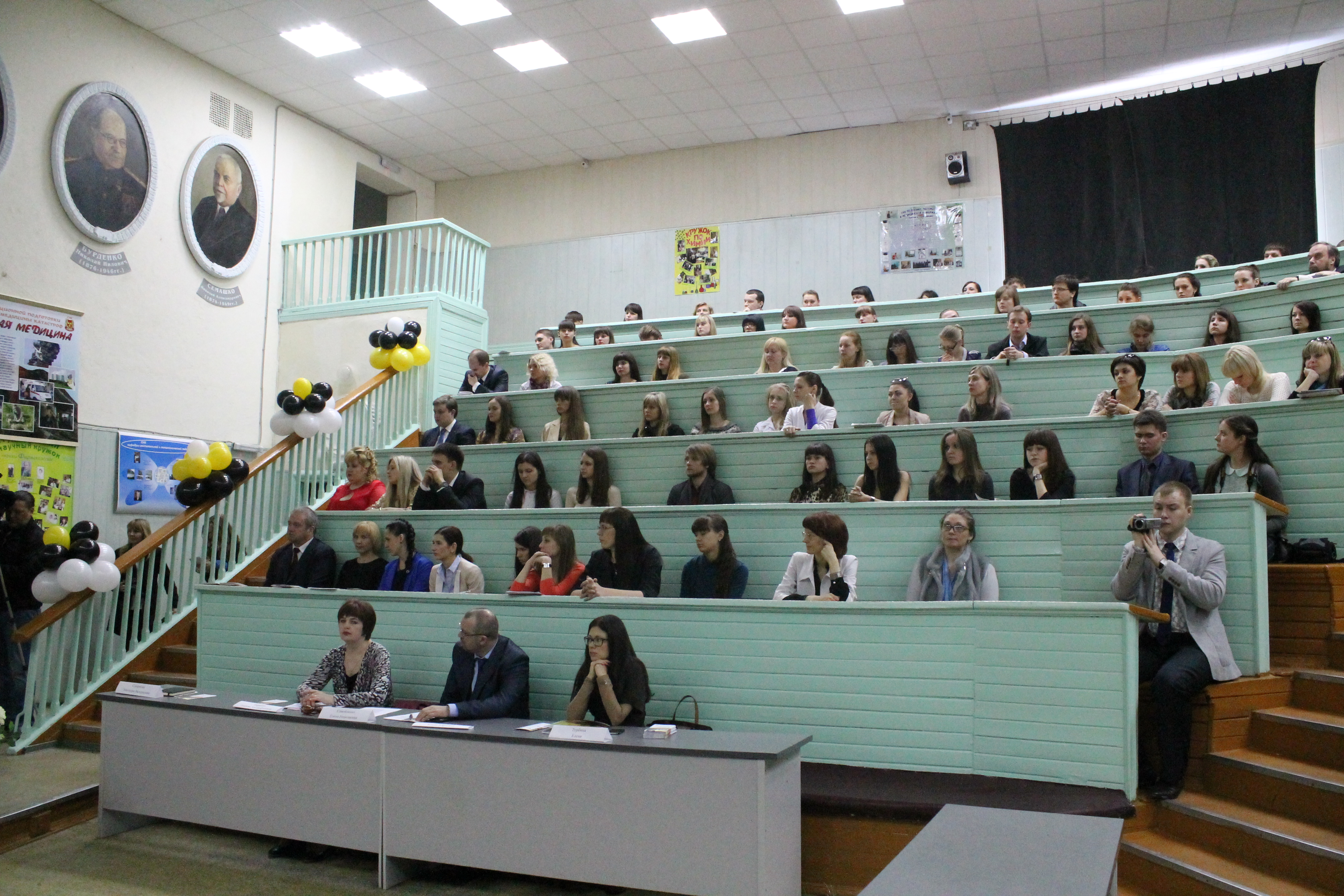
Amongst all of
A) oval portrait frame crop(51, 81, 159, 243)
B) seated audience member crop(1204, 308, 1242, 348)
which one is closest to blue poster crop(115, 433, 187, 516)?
oval portrait frame crop(51, 81, 159, 243)

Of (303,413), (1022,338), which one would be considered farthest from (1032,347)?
(303,413)

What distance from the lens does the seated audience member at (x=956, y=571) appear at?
13.9ft

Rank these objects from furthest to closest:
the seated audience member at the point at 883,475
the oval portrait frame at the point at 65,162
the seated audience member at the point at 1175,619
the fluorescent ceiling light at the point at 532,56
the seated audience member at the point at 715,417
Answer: the fluorescent ceiling light at the point at 532,56
the oval portrait frame at the point at 65,162
the seated audience member at the point at 715,417
the seated audience member at the point at 883,475
the seated audience member at the point at 1175,619

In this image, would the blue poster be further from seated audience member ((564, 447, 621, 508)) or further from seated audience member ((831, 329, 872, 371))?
seated audience member ((831, 329, 872, 371))

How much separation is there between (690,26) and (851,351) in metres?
3.81

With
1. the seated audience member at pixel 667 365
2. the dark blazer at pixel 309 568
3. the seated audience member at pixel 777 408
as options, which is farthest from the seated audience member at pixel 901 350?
the dark blazer at pixel 309 568

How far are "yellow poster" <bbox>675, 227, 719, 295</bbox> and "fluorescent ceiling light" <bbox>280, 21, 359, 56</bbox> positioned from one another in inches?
161

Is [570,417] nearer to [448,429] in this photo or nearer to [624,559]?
[448,429]

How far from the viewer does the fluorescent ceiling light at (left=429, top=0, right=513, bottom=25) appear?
8.53 meters

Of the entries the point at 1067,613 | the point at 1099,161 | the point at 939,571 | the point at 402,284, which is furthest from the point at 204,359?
the point at 1099,161

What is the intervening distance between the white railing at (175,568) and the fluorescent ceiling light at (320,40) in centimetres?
360

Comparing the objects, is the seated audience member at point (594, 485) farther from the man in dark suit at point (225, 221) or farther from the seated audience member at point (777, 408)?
the man in dark suit at point (225, 221)

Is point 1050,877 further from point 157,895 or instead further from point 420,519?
point 420,519

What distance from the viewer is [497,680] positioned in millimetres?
4051
